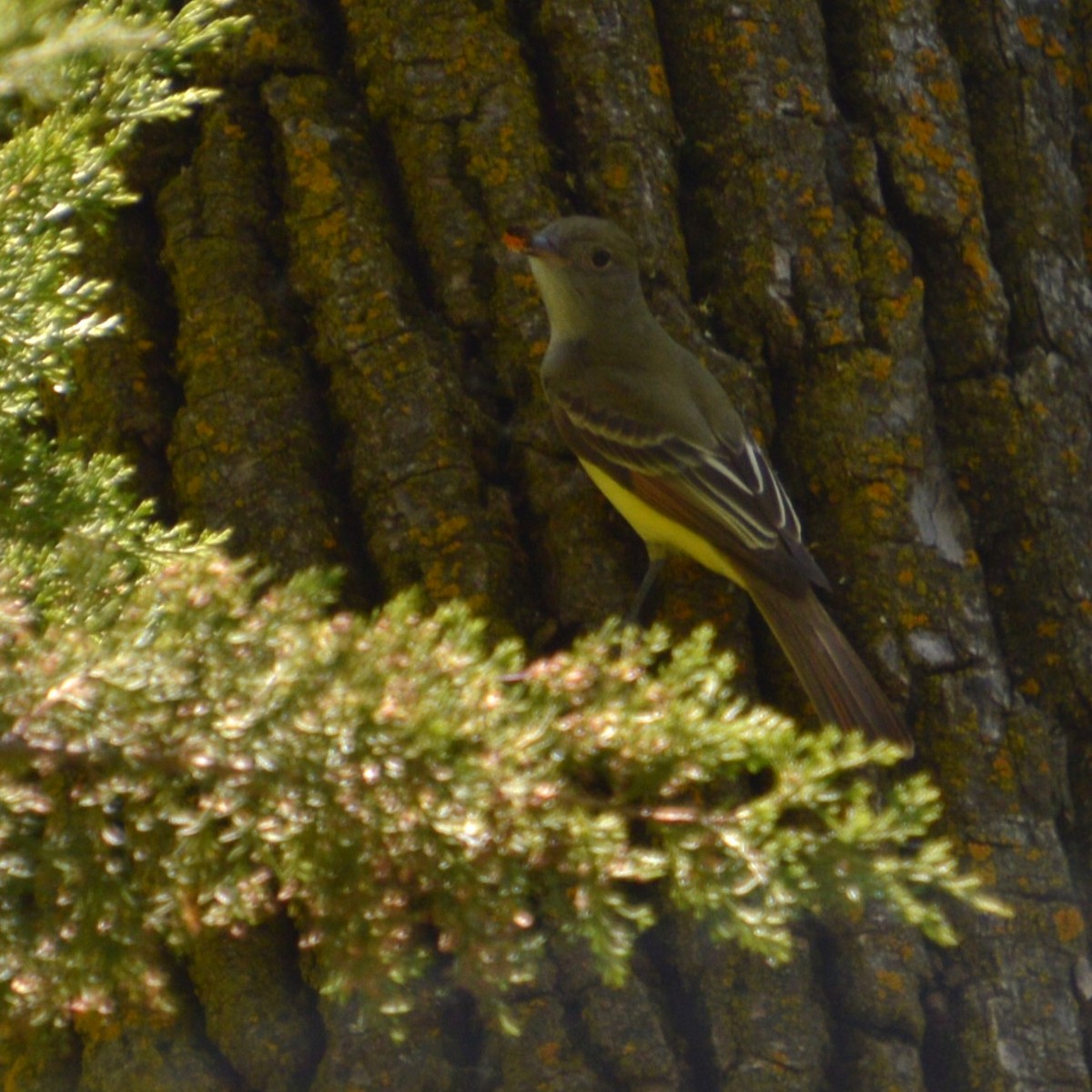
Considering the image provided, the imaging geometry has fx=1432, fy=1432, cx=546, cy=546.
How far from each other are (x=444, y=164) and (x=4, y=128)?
1012 millimetres

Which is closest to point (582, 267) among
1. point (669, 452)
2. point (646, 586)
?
point (669, 452)

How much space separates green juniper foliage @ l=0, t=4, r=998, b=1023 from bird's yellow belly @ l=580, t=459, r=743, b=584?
1.61m

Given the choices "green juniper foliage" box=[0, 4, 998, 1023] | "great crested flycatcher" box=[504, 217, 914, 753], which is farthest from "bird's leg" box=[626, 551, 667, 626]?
"green juniper foliage" box=[0, 4, 998, 1023]

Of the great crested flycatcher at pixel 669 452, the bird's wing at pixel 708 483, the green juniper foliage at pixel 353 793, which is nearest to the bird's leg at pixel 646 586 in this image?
the great crested flycatcher at pixel 669 452

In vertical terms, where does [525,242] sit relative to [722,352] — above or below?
above

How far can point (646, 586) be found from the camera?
3.37m

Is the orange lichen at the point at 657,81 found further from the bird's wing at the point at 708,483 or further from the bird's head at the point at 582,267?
the bird's wing at the point at 708,483

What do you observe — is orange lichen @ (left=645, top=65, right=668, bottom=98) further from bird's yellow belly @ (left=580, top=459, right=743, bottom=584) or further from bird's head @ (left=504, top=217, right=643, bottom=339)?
bird's yellow belly @ (left=580, top=459, right=743, bottom=584)

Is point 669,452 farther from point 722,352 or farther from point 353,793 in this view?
point 353,793

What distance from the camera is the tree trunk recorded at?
10.3 feet

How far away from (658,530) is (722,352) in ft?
1.52

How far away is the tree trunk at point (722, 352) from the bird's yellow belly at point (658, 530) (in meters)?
0.06

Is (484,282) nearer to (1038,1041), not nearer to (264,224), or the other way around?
(264,224)

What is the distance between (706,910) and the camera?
180 cm
